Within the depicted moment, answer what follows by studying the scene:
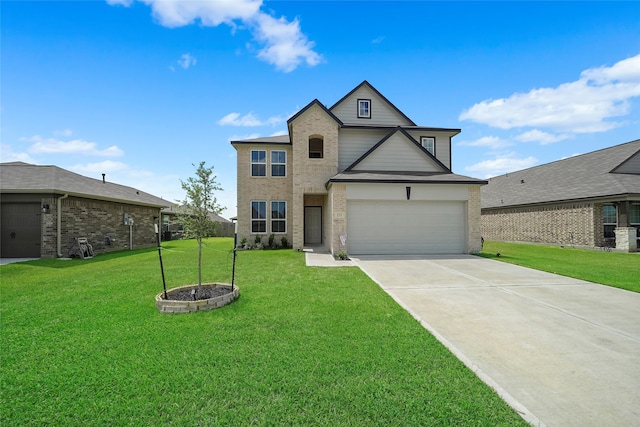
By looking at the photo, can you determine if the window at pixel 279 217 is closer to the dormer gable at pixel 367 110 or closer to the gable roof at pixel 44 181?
the dormer gable at pixel 367 110

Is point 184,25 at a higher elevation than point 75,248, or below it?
higher

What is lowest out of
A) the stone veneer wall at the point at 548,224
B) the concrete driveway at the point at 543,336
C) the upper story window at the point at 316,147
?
the concrete driveway at the point at 543,336

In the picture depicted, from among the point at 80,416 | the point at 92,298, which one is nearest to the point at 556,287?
the point at 80,416

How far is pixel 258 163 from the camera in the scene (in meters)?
16.6

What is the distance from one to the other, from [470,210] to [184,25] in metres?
15.5

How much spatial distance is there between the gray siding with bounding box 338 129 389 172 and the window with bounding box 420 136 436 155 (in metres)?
2.75

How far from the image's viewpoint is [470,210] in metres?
13.3

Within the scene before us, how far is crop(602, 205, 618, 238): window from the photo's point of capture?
15.8 metres

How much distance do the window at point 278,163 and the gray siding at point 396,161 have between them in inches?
187

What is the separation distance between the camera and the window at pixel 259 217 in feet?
54.5

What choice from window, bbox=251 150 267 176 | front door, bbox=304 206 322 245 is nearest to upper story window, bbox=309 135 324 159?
window, bbox=251 150 267 176

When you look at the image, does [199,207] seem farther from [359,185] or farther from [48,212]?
[48,212]

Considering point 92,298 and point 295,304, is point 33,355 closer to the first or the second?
point 92,298

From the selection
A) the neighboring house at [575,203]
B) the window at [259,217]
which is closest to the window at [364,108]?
the window at [259,217]
